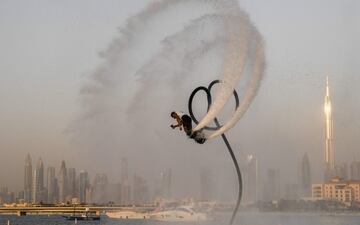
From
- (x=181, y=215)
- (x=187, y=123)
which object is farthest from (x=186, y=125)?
(x=181, y=215)

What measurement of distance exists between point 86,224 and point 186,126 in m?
150

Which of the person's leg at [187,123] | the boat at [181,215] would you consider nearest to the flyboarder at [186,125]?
the person's leg at [187,123]

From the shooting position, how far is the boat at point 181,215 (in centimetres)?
16200

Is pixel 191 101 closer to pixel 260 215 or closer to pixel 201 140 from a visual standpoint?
pixel 201 140

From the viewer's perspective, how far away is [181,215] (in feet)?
568

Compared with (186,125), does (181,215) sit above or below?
below

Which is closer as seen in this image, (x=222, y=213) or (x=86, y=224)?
(x=222, y=213)

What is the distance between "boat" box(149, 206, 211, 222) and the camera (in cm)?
16200

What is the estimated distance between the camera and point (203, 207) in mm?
153000

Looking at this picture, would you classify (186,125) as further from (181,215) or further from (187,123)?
(181,215)

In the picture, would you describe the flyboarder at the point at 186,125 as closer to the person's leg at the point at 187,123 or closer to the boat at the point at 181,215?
the person's leg at the point at 187,123

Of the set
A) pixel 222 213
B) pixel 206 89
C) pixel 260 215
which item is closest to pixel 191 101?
pixel 206 89

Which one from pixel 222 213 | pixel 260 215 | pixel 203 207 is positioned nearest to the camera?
pixel 222 213

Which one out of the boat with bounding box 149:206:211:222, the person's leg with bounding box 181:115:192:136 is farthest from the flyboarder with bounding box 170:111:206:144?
the boat with bounding box 149:206:211:222
